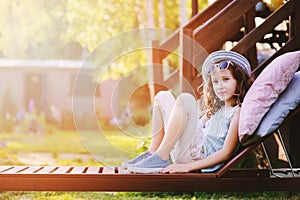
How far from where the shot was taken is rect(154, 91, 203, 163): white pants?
3.10m

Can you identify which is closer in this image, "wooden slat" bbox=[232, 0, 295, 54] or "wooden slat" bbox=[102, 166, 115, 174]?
"wooden slat" bbox=[102, 166, 115, 174]

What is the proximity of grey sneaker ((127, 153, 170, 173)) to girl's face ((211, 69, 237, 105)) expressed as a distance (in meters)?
0.45

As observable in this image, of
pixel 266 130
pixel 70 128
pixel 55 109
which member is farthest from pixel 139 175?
pixel 55 109

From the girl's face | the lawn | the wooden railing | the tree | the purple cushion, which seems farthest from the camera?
the tree

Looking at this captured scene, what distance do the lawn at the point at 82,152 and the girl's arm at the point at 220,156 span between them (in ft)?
1.91

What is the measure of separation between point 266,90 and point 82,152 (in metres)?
6.22

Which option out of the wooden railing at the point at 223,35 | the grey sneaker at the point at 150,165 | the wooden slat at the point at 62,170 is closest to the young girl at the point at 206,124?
the grey sneaker at the point at 150,165

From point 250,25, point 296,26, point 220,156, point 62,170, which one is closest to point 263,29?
point 296,26

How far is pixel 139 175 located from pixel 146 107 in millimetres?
4580

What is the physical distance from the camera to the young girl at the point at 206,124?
10.1 feet

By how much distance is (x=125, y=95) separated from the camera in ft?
50.8

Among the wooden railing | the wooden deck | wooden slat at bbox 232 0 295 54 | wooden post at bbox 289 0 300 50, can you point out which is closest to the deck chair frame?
the wooden deck

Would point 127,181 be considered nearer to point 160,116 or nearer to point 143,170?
point 143,170

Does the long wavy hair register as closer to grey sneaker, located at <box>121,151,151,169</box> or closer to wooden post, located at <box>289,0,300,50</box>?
grey sneaker, located at <box>121,151,151,169</box>
